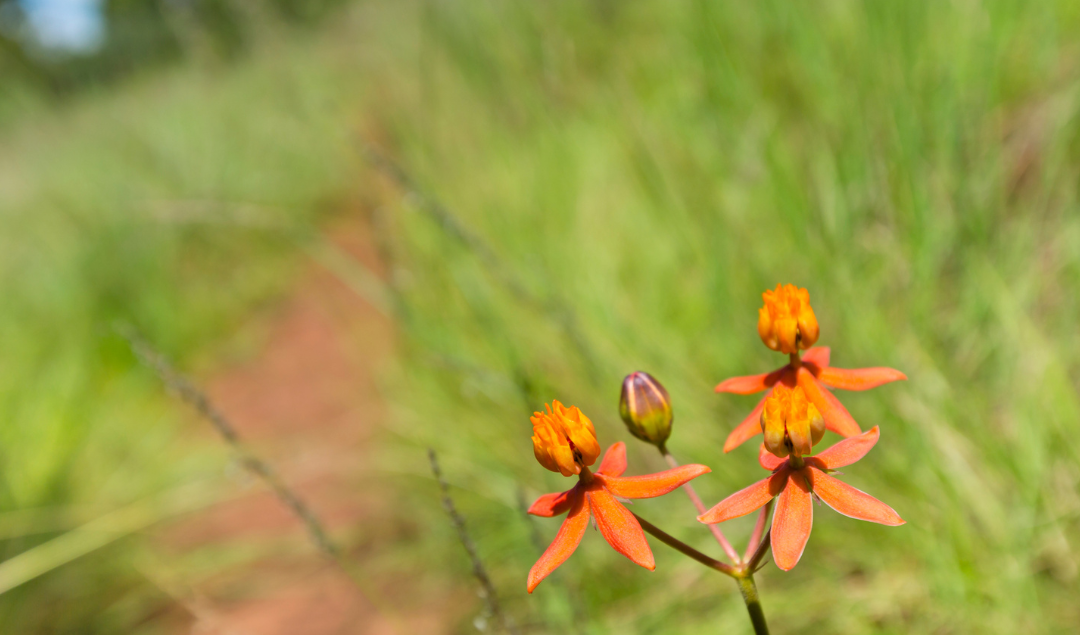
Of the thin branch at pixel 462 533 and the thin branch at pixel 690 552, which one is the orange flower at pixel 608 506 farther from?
the thin branch at pixel 462 533

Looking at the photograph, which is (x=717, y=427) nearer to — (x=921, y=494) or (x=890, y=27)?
(x=921, y=494)

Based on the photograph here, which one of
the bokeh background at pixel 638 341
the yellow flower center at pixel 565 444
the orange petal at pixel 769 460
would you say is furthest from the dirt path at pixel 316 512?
the orange petal at pixel 769 460

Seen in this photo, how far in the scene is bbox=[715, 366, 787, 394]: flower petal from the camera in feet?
1.48

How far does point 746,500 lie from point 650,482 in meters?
0.06

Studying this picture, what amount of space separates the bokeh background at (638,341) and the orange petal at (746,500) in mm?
331

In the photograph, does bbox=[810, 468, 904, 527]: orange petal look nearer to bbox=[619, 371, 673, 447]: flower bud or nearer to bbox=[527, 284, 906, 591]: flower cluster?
bbox=[527, 284, 906, 591]: flower cluster

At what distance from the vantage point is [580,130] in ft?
8.73

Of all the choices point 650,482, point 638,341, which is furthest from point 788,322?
point 638,341

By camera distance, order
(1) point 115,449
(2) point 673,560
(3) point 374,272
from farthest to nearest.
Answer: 1. (3) point 374,272
2. (1) point 115,449
3. (2) point 673,560

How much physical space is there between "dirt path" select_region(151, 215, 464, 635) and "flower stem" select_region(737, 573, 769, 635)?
721 millimetres

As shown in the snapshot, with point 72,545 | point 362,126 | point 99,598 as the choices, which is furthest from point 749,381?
point 362,126

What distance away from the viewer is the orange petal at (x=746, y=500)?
0.34 meters

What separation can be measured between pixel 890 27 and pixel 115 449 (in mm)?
2780

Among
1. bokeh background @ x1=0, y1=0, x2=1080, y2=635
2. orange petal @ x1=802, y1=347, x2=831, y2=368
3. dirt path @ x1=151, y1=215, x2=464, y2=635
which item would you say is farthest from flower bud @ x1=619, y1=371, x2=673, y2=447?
dirt path @ x1=151, y1=215, x2=464, y2=635
